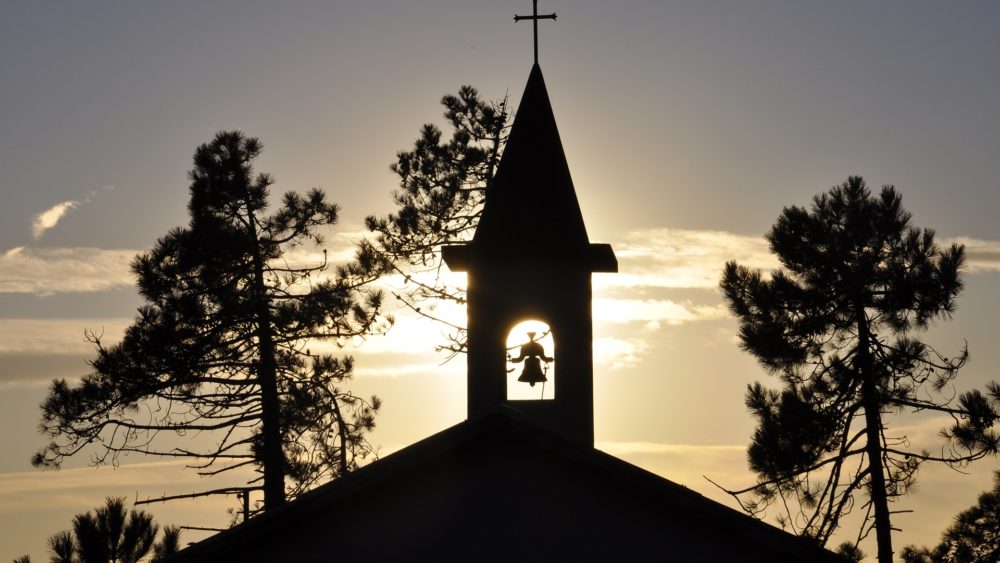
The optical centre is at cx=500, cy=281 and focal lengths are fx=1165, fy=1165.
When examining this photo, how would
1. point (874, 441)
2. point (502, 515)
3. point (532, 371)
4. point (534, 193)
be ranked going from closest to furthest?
point (502, 515) < point (532, 371) < point (534, 193) < point (874, 441)

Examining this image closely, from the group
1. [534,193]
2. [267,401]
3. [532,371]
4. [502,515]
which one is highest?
[534,193]

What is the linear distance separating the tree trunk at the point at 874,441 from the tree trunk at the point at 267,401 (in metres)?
9.66

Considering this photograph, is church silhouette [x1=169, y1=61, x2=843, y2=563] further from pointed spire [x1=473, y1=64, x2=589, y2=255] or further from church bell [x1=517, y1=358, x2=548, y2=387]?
pointed spire [x1=473, y1=64, x2=589, y2=255]

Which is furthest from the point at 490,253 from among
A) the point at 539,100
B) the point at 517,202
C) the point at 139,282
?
the point at 139,282

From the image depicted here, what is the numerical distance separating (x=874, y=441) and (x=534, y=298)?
7.73 meters

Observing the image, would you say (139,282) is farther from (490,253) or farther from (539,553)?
(539,553)

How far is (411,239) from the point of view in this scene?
77.6 ft

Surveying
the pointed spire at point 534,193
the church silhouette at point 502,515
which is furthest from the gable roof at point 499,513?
the pointed spire at point 534,193

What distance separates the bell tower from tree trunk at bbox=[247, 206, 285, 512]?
25.8 feet

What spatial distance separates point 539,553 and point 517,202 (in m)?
4.75

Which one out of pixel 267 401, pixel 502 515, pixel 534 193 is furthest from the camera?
pixel 267 401

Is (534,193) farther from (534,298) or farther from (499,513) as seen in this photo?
(499,513)

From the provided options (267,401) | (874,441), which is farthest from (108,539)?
(874,441)

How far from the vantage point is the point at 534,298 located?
12633 millimetres
